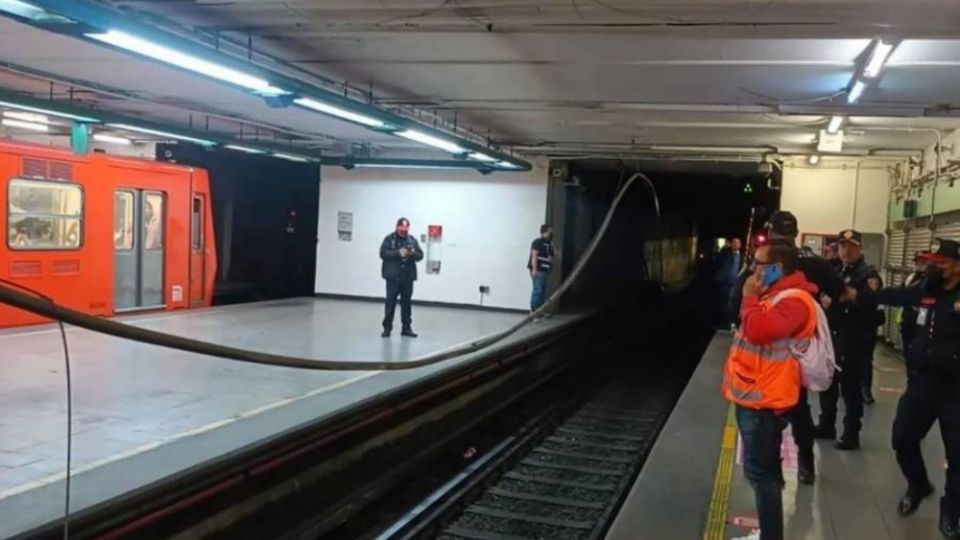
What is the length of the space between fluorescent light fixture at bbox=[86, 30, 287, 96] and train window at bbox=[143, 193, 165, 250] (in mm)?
6001

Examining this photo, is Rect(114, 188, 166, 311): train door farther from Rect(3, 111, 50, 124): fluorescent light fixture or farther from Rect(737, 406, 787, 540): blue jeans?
Rect(737, 406, 787, 540): blue jeans

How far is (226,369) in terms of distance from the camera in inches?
345

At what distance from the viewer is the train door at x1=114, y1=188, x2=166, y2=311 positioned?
40.5 feet

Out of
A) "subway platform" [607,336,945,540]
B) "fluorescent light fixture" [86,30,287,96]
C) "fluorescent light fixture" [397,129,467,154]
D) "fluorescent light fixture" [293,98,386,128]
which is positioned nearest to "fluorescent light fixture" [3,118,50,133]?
"fluorescent light fixture" [397,129,467,154]

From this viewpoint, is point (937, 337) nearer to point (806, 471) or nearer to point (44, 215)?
point (806, 471)

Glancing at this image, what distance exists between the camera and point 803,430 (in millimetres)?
5207

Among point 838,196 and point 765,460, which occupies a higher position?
point 838,196

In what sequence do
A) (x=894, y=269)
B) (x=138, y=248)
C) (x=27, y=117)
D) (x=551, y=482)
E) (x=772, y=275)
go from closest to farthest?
(x=772, y=275)
(x=551, y=482)
(x=894, y=269)
(x=138, y=248)
(x=27, y=117)

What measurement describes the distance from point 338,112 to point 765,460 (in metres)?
6.36

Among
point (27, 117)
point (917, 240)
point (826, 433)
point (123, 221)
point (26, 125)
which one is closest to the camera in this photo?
point (826, 433)

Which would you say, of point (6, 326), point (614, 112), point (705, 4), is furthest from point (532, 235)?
A: point (705, 4)

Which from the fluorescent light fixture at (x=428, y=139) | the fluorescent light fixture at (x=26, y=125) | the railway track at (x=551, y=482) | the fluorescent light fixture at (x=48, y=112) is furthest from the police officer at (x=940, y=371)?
the fluorescent light fixture at (x=26, y=125)

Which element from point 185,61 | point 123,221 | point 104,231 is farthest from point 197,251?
point 185,61

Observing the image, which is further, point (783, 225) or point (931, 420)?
point (931, 420)
